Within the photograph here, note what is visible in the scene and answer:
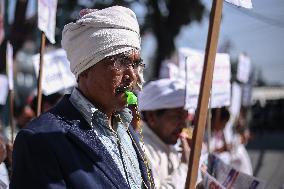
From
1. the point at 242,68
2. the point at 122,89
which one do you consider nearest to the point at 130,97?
the point at 122,89

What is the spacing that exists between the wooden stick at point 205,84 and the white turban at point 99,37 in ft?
1.06

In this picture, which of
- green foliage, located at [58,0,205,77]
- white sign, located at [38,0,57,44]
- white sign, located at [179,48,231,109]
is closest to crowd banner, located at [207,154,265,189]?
white sign, located at [179,48,231,109]

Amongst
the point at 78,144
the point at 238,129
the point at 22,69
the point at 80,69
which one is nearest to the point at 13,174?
the point at 78,144

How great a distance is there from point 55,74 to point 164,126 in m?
1.92

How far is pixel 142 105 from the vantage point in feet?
9.74

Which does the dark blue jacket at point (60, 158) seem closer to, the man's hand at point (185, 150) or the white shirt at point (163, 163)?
the white shirt at point (163, 163)

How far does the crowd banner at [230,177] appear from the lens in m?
2.36

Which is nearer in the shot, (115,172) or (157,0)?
(115,172)

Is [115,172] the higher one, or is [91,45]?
[91,45]

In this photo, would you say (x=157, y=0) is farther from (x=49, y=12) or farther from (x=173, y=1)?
(x=49, y=12)

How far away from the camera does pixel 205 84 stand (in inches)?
63.4

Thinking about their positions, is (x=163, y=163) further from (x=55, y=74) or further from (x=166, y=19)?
(x=166, y=19)

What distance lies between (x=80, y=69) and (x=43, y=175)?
1.41 ft

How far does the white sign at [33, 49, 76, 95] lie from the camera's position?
14.2 feet
